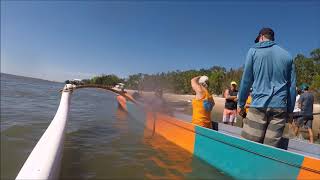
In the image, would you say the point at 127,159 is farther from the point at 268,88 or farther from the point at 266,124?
the point at 268,88

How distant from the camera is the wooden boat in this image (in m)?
4.26

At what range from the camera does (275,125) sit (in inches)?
190

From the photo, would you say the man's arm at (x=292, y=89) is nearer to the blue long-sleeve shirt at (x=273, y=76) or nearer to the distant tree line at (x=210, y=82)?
the blue long-sleeve shirt at (x=273, y=76)

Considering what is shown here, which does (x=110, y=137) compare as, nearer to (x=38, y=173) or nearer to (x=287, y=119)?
(x=287, y=119)

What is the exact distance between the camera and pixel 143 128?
11.5m

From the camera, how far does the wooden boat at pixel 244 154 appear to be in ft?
14.0

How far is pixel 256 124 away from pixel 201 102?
8.25 feet

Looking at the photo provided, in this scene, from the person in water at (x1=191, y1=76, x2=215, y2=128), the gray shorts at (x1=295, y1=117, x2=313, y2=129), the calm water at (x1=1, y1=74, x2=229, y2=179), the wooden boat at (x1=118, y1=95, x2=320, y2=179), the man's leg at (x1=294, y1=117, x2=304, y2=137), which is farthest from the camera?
the man's leg at (x1=294, y1=117, x2=304, y2=137)

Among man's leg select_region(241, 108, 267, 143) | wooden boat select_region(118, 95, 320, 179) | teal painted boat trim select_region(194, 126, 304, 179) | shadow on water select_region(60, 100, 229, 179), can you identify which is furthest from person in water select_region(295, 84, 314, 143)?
man's leg select_region(241, 108, 267, 143)

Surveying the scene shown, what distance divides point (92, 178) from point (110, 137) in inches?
156

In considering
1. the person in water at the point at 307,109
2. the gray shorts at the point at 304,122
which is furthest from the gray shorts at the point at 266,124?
the gray shorts at the point at 304,122

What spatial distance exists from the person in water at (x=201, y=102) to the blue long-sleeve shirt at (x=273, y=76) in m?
A: 2.53

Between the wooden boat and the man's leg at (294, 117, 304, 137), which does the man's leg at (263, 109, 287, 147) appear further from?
the man's leg at (294, 117, 304, 137)

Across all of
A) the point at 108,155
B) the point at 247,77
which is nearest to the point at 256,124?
the point at 247,77
